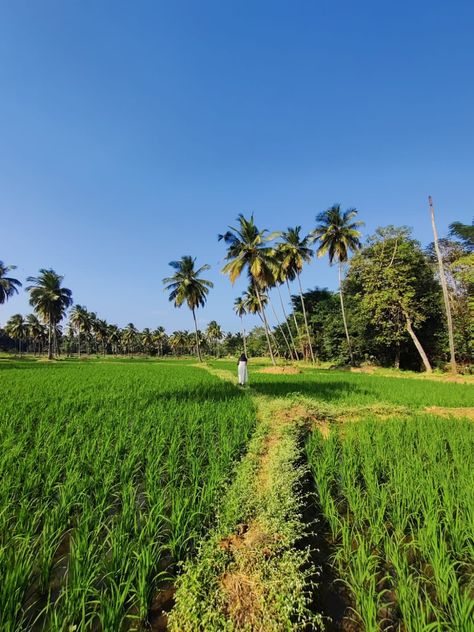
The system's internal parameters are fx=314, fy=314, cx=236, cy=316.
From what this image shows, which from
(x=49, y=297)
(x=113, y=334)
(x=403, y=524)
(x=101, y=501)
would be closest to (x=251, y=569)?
(x=403, y=524)

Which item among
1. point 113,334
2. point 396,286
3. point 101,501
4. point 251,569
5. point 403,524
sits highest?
point 113,334

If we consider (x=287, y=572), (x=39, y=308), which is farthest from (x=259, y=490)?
(x=39, y=308)

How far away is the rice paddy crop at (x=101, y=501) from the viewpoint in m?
2.30

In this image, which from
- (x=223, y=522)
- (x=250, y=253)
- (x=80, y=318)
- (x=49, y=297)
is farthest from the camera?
(x=80, y=318)

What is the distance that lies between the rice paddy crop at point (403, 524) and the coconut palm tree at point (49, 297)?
41.0 metres

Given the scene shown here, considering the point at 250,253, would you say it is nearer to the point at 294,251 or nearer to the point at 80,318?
the point at 294,251

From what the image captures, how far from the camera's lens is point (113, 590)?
2240 millimetres

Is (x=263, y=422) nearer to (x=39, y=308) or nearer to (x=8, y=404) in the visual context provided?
(x=8, y=404)

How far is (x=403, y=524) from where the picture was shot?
3.21 meters

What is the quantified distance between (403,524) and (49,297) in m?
43.5

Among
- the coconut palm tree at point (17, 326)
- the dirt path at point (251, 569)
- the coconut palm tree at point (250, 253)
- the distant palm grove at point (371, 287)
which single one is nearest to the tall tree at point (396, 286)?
the distant palm grove at point (371, 287)

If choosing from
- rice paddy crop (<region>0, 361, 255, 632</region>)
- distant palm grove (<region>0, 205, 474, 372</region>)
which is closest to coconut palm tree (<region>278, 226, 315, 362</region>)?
distant palm grove (<region>0, 205, 474, 372</region>)

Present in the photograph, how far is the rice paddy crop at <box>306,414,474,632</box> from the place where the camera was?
7.54ft

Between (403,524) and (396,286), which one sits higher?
(396,286)
